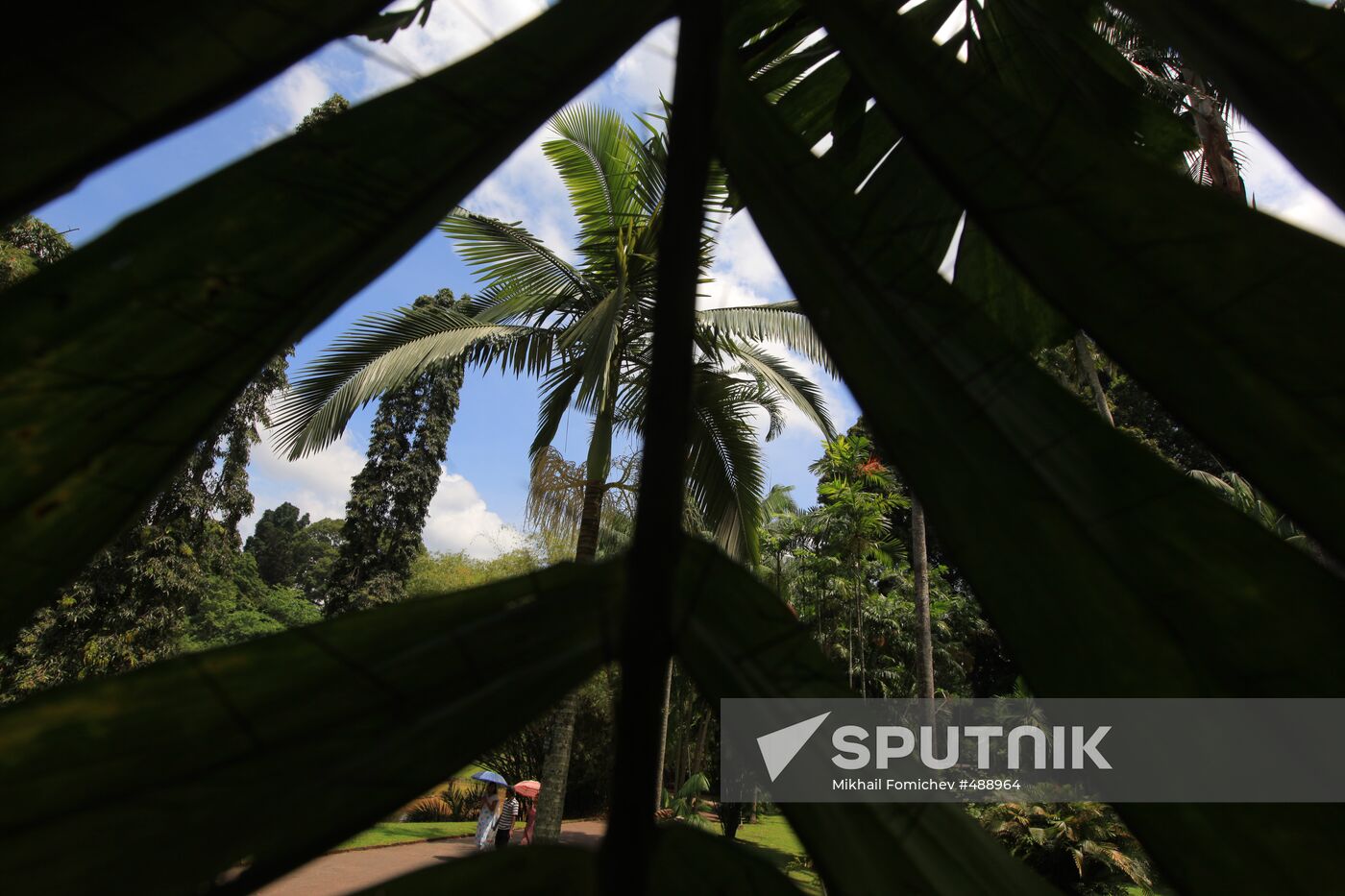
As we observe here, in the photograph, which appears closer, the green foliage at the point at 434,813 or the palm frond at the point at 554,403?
the palm frond at the point at 554,403

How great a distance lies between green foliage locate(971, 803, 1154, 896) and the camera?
7.82 m

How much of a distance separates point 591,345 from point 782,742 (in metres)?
6.15

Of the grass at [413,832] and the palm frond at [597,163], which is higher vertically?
the palm frond at [597,163]

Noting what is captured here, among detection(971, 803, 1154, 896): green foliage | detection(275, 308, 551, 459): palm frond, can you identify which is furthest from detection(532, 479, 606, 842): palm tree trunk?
detection(971, 803, 1154, 896): green foliage

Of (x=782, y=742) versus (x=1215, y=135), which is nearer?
(x=782, y=742)

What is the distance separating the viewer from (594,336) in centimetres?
635

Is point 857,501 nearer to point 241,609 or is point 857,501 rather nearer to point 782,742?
point 782,742

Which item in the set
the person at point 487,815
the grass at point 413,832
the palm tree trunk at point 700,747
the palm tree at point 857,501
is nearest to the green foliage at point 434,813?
the grass at point 413,832

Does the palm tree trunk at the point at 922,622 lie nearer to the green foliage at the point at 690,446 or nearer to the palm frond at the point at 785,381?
the palm frond at the point at 785,381

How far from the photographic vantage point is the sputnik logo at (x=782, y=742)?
10.8 inches

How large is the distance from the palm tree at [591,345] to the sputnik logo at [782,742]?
602 centimetres

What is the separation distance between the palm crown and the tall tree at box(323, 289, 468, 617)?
12.2 m

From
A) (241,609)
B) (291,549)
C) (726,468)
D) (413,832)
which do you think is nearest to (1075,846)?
(726,468)

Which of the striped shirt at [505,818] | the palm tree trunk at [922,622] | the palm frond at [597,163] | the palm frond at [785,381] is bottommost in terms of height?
the striped shirt at [505,818]
